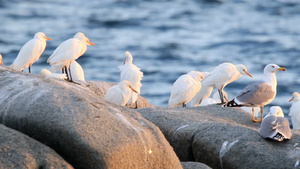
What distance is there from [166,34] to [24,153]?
26.0 meters

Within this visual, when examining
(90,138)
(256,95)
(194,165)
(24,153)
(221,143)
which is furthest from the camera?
(256,95)

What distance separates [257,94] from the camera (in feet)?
34.0

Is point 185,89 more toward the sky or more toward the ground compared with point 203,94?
more toward the sky

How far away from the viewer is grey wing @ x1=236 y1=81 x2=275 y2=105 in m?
10.3

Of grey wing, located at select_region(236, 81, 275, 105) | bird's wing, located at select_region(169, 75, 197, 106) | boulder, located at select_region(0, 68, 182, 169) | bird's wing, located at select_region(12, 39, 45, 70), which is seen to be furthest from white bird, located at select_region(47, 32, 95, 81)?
boulder, located at select_region(0, 68, 182, 169)

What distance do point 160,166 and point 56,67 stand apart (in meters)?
6.53

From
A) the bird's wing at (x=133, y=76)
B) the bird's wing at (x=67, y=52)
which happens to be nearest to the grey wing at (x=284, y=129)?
the bird's wing at (x=133, y=76)

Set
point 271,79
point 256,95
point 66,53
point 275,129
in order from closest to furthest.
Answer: point 275,129, point 256,95, point 271,79, point 66,53

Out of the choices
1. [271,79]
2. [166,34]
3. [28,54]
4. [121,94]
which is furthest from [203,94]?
[166,34]

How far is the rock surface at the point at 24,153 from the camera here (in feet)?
20.6

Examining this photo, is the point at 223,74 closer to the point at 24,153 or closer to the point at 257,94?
the point at 257,94

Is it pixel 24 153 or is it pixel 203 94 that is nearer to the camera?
pixel 24 153

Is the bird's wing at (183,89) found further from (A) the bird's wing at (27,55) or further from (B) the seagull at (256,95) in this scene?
(A) the bird's wing at (27,55)

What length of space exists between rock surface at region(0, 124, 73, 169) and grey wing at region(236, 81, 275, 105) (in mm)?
4606
